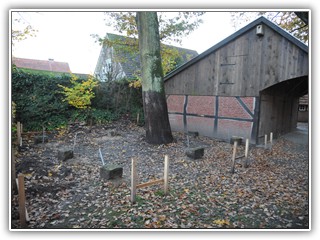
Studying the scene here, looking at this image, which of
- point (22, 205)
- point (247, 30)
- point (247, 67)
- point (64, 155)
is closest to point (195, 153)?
point (64, 155)

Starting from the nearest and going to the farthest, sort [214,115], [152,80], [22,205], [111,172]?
[22,205] → [111,172] → [152,80] → [214,115]

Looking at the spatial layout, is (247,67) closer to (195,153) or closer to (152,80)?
(152,80)

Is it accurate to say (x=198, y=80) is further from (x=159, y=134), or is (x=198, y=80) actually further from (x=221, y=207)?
(x=221, y=207)

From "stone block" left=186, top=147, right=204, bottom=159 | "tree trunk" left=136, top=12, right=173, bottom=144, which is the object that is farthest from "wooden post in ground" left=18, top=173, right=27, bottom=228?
"tree trunk" left=136, top=12, right=173, bottom=144

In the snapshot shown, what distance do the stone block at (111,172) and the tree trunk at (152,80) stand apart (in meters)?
3.16

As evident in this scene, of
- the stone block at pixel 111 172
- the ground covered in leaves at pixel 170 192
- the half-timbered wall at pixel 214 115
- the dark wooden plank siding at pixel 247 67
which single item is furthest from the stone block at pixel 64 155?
the dark wooden plank siding at pixel 247 67

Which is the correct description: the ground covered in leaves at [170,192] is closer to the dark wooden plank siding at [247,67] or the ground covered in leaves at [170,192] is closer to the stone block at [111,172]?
the stone block at [111,172]

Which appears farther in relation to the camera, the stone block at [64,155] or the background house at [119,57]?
the background house at [119,57]

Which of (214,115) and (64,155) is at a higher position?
(214,115)

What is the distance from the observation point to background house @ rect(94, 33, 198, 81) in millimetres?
12031

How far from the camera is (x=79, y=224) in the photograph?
3346 mm

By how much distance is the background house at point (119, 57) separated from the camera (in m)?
12.0

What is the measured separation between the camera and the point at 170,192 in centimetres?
447

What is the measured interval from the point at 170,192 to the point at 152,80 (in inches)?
180
